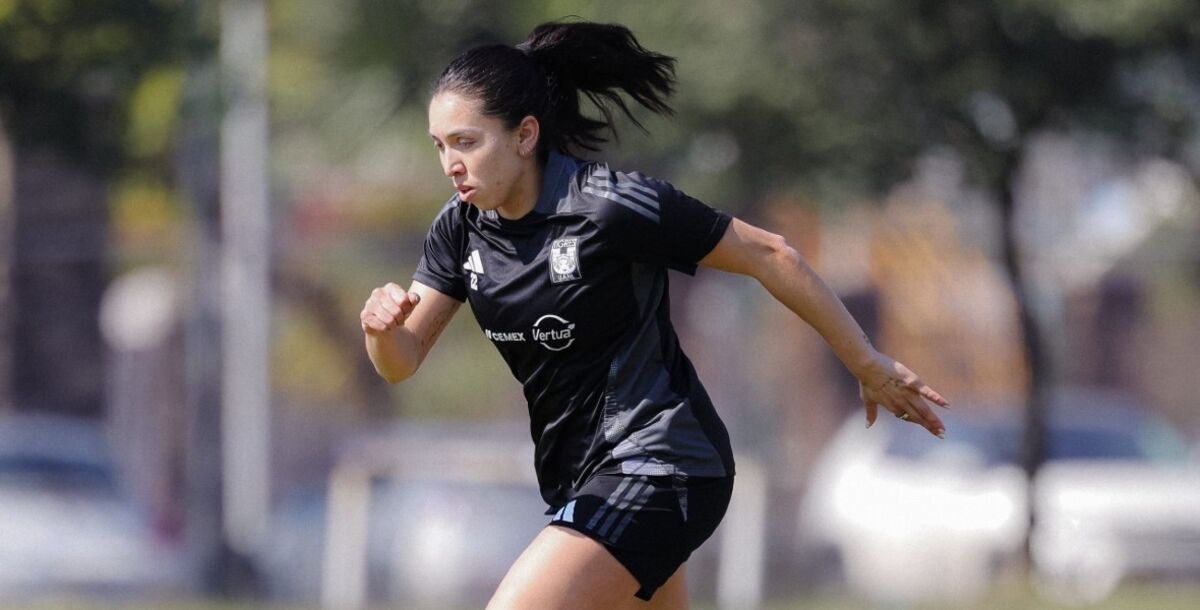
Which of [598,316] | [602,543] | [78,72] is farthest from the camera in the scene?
[78,72]

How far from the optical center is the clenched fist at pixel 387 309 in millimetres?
4195

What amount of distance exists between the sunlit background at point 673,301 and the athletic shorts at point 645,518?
5.09 metres

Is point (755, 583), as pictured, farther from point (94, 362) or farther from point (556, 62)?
point (94, 362)

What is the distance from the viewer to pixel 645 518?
4250 millimetres

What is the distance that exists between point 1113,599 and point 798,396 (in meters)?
15.3

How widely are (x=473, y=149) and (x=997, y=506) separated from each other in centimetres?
1269

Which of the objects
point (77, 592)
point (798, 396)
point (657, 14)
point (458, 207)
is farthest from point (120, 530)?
point (458, 207)

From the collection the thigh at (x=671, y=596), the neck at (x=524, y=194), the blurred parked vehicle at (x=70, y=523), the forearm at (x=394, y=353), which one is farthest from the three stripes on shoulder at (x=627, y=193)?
the blurred parked vehicle at (x=70, y=523)

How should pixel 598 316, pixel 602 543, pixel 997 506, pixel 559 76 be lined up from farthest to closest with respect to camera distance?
pixel 997 506, pixel 559 76, pixel 598 316, pixel 602 543

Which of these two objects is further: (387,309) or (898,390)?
(898,390)

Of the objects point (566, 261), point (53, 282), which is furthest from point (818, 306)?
point (53, 282)

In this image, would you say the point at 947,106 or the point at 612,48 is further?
the point at 947,106

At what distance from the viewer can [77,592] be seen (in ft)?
46.5

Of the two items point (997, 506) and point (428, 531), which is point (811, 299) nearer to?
point (428, 531)
